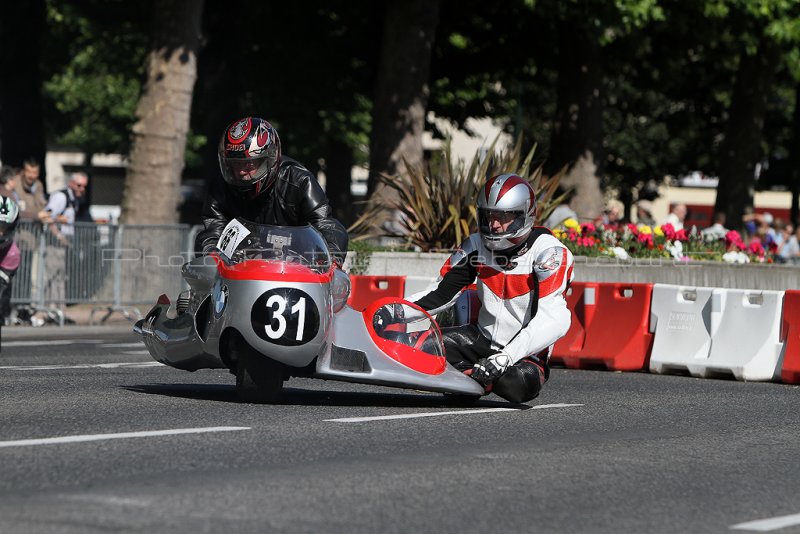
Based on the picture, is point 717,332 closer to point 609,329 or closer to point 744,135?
point 609,329

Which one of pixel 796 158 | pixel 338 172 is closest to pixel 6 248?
pixel 338 172

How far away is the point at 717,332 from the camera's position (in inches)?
595

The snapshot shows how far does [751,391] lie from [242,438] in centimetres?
607

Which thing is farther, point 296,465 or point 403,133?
point 403,133

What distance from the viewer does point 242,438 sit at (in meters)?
8.47

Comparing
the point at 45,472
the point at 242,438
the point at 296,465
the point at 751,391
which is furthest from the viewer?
the point at 751,391

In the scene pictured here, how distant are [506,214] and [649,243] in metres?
11.2

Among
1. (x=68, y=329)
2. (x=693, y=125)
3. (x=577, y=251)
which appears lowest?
(x=68, y=329)

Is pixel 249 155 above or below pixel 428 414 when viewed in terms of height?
above

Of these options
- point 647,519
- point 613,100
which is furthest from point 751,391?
point 613,100

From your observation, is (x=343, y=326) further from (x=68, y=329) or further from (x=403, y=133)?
(x=403, y=133)

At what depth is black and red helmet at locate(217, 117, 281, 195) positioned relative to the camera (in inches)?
413

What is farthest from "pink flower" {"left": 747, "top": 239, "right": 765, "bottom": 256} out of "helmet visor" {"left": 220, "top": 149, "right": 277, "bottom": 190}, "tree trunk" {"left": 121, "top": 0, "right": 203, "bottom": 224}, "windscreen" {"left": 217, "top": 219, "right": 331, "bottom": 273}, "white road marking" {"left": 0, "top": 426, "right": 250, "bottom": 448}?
"white road marking" {"left": 0, "top": 426, "right": 250, "bottom": 448}

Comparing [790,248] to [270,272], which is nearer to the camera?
[270,272]
